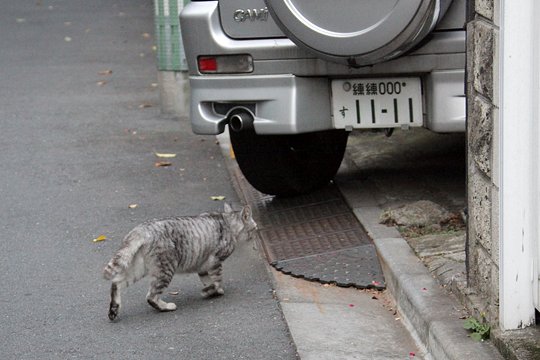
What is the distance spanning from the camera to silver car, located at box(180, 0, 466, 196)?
19.2 feet

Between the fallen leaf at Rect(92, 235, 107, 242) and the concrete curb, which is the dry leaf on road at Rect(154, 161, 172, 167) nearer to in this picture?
the fallen leaf at Rect(92, 235, 107, 242)

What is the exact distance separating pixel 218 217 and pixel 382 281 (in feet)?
3.06

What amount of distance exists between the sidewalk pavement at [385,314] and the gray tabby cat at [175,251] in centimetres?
36

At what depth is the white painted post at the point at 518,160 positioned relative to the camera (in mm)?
4203

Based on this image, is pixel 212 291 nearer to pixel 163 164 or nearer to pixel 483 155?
pixel 483 155

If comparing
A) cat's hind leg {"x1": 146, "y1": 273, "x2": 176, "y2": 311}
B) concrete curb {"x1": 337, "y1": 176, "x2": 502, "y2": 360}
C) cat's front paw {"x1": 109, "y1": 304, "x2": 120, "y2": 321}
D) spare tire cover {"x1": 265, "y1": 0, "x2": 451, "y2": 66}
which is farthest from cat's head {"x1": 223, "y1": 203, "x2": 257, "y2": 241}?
spare tire cover {"x1": 265, "y1": 0, "x2": 451, "y2": 66}

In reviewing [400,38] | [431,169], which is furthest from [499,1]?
[431,169]

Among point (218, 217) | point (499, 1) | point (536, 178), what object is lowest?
point (218, 217)

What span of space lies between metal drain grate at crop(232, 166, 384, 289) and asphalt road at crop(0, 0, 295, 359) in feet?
0.70

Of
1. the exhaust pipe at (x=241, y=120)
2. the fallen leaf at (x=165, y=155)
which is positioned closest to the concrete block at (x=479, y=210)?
the exhaust pipe at (x=241, y=120)

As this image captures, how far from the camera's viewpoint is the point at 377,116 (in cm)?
644

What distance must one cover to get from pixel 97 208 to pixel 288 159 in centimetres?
140

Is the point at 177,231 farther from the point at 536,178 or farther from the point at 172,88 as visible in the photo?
the point at 172,88

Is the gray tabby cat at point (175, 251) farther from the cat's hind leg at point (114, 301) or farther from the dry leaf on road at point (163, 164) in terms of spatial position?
the dry leaf on road at point (163, 164)
